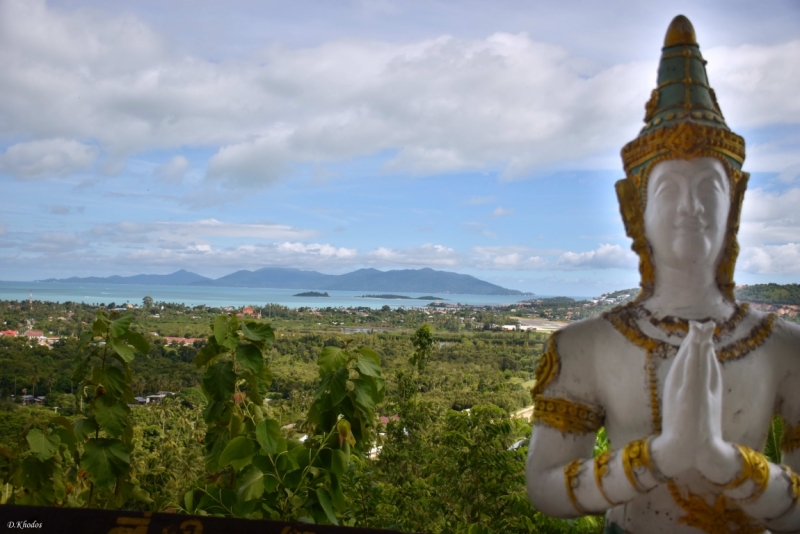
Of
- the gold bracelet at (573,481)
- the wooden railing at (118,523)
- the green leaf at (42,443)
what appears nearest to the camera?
the gold bracelet at (573,481)

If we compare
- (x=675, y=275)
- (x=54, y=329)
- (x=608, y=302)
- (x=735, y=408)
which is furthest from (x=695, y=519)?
(x=54, y=329)

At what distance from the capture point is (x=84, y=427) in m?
2.65

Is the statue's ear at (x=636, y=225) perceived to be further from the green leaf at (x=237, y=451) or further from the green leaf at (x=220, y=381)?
the green leaf at (x=220, y=381)

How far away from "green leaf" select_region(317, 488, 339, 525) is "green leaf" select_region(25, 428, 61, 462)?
3.67 feet

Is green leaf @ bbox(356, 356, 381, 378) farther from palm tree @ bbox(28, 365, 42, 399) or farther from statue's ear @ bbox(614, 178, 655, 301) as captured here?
palm tree @ bbox(28, 365, 42, 399)

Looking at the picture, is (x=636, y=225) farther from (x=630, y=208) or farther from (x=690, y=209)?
(x=690, y=209)

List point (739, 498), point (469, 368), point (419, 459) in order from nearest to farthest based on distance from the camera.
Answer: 1. point (739, 498)
2. point (419, 459)
3. point (469, 368)

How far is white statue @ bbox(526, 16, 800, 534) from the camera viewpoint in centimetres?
153

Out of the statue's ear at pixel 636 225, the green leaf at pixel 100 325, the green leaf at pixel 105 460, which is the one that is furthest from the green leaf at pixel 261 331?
the statue's ear at pixel 636 225

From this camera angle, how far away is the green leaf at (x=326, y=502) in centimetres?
236

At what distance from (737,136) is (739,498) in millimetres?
994

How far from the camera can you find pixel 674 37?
1825 millimetres

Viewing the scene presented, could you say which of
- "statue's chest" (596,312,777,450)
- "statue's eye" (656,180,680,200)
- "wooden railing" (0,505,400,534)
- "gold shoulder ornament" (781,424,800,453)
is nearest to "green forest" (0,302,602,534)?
"wooden railing" (0,505,400,534)

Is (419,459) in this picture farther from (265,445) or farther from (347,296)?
(347,296)
